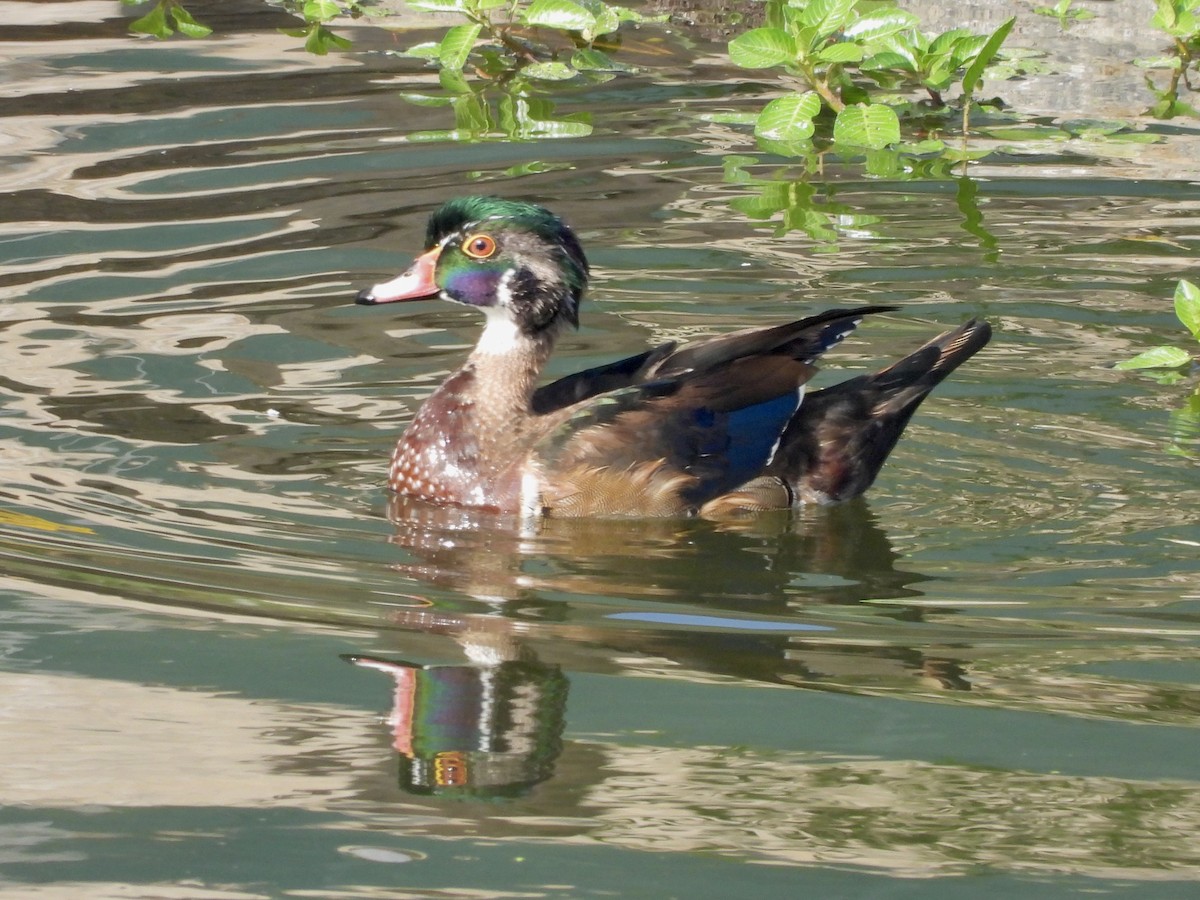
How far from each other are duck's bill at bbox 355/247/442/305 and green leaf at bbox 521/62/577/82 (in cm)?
470

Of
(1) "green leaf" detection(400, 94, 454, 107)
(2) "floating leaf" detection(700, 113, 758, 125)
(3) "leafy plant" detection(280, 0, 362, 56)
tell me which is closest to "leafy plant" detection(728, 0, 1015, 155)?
(2) "floating leaf" detection(700, 113, 758, 125)

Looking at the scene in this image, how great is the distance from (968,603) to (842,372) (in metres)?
2.31

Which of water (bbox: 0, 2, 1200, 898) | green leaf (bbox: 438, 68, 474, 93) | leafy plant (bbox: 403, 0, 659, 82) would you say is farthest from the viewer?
green leaf (bbox: 438, 68, 474, 93)

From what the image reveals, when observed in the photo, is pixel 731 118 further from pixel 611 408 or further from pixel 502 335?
pixel 611 408

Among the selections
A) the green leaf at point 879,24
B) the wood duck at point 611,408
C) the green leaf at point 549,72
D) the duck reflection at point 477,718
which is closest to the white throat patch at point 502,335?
the wood duck at point 611,408

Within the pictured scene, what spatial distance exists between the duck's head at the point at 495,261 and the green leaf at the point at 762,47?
3387mm

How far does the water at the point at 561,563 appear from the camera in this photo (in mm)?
3746

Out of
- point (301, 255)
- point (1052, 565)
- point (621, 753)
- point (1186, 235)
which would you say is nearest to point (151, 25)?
point (301, 255)

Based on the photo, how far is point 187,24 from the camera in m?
→ 11.6

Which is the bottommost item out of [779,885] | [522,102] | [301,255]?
[779,885]

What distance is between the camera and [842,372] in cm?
739

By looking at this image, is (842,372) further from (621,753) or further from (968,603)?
(621,753)

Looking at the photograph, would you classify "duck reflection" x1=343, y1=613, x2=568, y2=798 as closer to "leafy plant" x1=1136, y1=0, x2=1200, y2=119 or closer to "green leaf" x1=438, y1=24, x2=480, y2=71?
"green leaf" x1=438, y1=24, x2=480, y2=71

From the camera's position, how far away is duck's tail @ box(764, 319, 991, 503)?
21.1 feet
